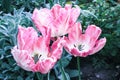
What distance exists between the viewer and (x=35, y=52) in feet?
3.63

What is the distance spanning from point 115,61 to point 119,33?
29 cm

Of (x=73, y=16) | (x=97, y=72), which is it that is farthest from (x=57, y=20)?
(x=97, y=72)

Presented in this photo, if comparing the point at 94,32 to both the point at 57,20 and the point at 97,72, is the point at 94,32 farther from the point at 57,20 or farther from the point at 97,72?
the point at 97,72

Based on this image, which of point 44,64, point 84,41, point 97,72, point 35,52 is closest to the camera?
point 44,64

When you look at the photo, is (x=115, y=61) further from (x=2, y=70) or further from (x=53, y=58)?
(x=53, y=58)

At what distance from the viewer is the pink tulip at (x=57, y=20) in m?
1.08

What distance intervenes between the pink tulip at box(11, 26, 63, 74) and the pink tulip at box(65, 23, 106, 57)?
0.07 metres

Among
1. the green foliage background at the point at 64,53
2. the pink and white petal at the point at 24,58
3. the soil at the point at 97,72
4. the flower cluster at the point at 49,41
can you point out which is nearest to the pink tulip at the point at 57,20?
the flower cluster at the point at 49,41

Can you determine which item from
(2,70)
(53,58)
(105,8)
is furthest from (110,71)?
(53,58)

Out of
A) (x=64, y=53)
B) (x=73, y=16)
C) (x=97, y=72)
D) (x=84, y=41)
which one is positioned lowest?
(x=97, y=72)

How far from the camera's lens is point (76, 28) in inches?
45.1

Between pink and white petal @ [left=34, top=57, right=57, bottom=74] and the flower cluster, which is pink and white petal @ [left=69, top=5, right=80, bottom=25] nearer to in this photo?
the flower cluster

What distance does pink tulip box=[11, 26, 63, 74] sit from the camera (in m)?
1.01

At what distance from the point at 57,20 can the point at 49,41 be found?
80 millimetres
